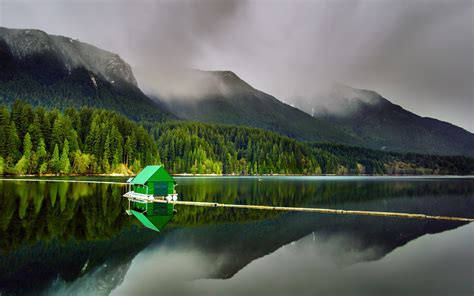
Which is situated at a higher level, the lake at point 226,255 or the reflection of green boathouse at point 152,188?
the reflection of green boathouse at point 152,188

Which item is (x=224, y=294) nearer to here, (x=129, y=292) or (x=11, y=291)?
(x=129, y=292)

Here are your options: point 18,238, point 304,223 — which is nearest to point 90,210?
point 18,238

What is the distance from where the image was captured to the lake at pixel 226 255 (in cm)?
1650

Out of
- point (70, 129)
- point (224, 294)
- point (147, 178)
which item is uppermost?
point (70, 129)

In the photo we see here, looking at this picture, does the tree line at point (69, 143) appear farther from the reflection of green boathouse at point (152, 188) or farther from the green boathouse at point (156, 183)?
the green boathouse at point (156, 183)

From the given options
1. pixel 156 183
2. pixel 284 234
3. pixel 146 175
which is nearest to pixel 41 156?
pixel 146 175

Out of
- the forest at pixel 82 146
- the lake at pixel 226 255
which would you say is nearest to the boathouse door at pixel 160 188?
the lake at pixel 226 255

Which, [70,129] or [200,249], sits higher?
[70,129]

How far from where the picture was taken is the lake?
650 inches

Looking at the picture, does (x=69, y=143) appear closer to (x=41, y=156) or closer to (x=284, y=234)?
(x=41, y=156)

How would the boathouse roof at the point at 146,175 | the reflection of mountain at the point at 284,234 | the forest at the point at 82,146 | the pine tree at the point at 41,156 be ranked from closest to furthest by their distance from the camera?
the reflection of mountain at the point at 284,234 → the boathouse roof at the point at 146,175 → the forest at the point at 82,146 → the pine tree at the point at 41,156

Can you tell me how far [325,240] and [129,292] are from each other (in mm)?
16240

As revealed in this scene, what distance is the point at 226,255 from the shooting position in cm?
2150

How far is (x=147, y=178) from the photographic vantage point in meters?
49.9
